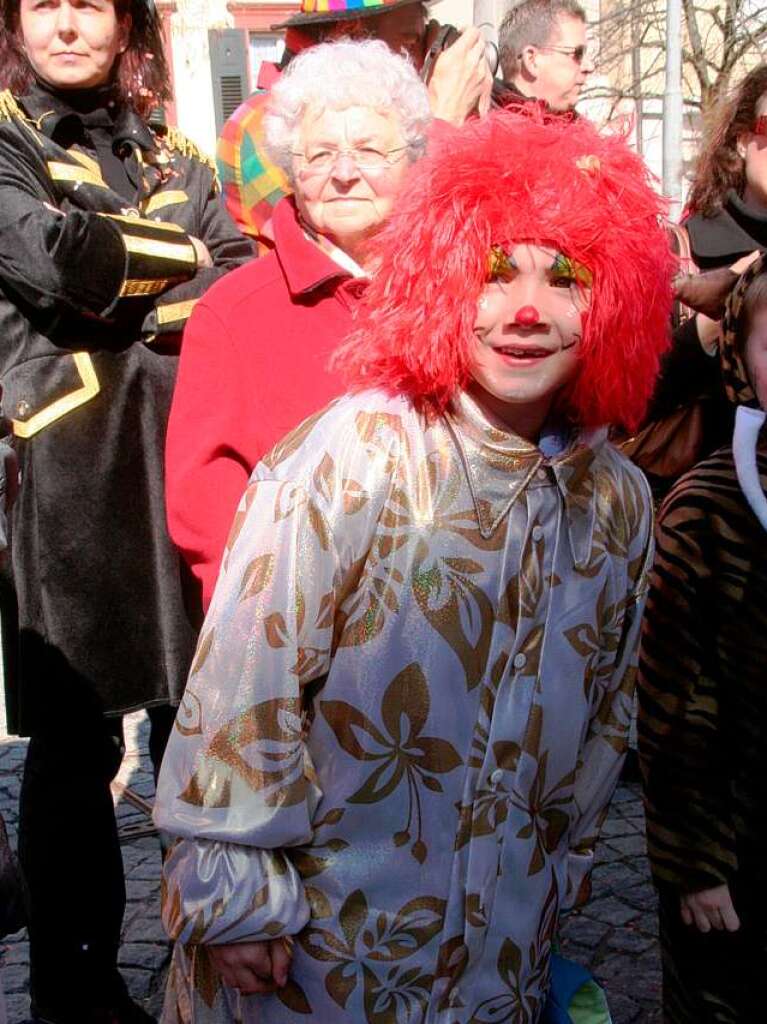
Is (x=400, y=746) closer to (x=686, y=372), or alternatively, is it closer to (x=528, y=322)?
(x=528, y=322)

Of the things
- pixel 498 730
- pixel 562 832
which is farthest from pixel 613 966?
pixel 498 730

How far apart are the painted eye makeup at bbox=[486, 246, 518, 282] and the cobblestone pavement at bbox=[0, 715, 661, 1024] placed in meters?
1.87

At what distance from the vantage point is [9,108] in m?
2.39

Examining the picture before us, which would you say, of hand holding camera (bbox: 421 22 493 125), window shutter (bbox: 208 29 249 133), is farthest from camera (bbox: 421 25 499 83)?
window shutter (bbox: 208 29 249 133)

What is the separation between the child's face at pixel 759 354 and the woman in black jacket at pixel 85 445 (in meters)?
1.09

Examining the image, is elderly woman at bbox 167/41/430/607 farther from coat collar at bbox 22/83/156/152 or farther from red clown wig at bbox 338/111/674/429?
coat collar at bbox 22/83/156/152

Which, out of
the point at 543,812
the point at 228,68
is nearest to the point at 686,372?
the point at 543,812

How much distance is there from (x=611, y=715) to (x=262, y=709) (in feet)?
1.91

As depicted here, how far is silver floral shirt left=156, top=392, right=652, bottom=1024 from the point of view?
1526mm

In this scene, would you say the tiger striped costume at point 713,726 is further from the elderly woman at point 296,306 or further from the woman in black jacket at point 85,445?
the woman in black jacket at point 85,445

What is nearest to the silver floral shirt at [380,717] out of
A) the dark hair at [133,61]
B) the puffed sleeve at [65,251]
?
the puffed sleeve at [65,251]

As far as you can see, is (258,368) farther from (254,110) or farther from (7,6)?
(7,6)

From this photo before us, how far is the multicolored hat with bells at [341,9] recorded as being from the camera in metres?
2.49

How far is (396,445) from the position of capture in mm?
1574
